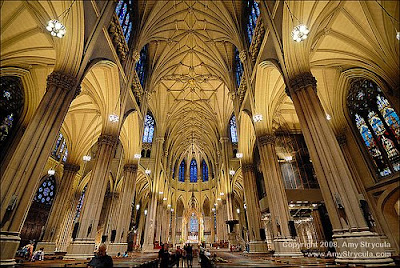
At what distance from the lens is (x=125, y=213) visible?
43.2ft

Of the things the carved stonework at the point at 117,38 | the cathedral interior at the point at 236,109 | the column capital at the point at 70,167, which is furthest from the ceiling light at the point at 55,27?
the column capital at the point at 70,167

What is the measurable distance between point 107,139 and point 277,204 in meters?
9.59

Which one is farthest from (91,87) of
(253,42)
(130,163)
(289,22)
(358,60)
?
(358,60)

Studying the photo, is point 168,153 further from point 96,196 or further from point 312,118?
point 312,118

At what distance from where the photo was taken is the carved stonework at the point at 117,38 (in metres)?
10.2

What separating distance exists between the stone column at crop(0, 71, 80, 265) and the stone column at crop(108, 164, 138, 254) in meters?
7.60

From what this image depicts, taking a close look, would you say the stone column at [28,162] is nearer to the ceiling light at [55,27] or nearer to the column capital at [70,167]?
the ceiling light at [55,27]

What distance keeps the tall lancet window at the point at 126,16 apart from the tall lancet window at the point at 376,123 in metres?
15.5

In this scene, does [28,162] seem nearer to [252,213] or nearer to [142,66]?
[252,213]

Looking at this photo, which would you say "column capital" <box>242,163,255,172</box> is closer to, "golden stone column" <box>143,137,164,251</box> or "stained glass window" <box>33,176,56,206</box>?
"golden stone column" <box>143,137,164,251</box>

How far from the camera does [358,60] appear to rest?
10.8 meters

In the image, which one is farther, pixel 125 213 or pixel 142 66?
pixel 142 66

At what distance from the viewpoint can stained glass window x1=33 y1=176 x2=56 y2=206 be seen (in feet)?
59.8

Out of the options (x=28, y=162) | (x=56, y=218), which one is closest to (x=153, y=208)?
(x=56, y=218)
